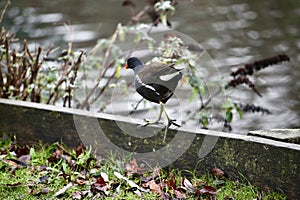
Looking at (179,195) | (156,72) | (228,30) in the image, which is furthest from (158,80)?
(228,30)

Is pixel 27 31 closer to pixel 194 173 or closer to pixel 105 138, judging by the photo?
pixel 105 138

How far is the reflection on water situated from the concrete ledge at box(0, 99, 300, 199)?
5.46 ft

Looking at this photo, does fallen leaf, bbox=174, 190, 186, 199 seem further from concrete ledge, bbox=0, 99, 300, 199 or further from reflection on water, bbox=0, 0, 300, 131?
reflection on water, bbox=0, 0, 300, 131

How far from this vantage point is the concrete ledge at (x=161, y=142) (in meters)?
2.96

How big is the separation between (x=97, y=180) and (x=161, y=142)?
0.45 meters

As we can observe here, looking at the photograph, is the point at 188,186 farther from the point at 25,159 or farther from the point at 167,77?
the point at 25,159

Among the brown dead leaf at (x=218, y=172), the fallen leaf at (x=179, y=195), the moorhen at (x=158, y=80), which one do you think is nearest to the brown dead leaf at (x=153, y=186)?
the fallen leaf at (x=179, y=195)

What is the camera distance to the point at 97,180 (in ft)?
10.4

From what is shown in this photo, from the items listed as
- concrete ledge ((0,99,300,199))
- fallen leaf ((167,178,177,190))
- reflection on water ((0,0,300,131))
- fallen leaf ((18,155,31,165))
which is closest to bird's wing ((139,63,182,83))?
concrete ledge ((0,99,300,199))

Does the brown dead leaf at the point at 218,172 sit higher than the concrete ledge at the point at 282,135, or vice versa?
the concrete ledge at the point at 282,135

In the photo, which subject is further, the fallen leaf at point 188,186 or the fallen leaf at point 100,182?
the fallen leaf at point 100,182

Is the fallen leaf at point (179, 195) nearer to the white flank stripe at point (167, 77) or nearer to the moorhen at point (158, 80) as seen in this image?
the moorhen at point (158, 80)

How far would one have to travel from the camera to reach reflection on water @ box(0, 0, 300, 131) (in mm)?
5375

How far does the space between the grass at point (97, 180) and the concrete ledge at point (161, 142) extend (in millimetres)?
66
